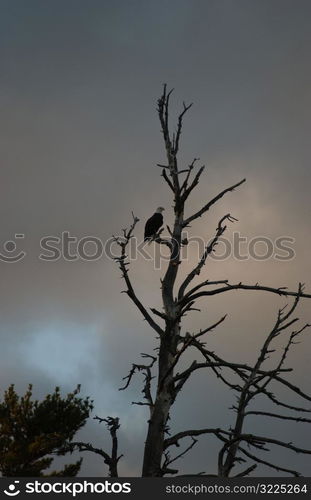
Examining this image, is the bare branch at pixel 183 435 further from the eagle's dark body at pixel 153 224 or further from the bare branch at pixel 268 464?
the eagle's dark body at pixel 153 224

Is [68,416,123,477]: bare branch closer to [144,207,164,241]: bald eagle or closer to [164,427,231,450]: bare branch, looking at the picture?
[164,427,231,450]: bare branch

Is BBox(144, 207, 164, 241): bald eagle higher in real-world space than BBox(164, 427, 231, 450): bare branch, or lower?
higher

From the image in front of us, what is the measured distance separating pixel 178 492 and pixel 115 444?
1.56 meters

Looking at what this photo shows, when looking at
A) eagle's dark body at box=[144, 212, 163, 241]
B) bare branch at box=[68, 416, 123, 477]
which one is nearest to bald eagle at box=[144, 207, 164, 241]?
eagle's dark body at box=[144, 212, 163, 241]

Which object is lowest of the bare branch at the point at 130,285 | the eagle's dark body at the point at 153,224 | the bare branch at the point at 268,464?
the bare branch at the point at 268,464

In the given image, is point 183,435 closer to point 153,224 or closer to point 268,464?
point 268,464

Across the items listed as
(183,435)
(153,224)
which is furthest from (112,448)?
(153,224)

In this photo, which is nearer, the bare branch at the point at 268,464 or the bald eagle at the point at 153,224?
the bare branch at the point at 268,464

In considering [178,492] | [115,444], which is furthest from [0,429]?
[178,492]

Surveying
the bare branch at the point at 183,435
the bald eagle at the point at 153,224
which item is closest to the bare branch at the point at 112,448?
the bare branch at the point at 183,435

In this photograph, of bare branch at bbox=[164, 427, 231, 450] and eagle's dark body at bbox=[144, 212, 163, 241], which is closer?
bare branch at bbox=[164, 427, 231, 450]

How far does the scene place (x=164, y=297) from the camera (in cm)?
1068

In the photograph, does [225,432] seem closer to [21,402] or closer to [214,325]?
[214,325]

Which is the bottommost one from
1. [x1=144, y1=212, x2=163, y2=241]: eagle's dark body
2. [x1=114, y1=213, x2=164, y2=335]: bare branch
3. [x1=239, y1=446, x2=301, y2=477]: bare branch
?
[x1=239, y1=446, x2=301, y2=477]: bare branch
